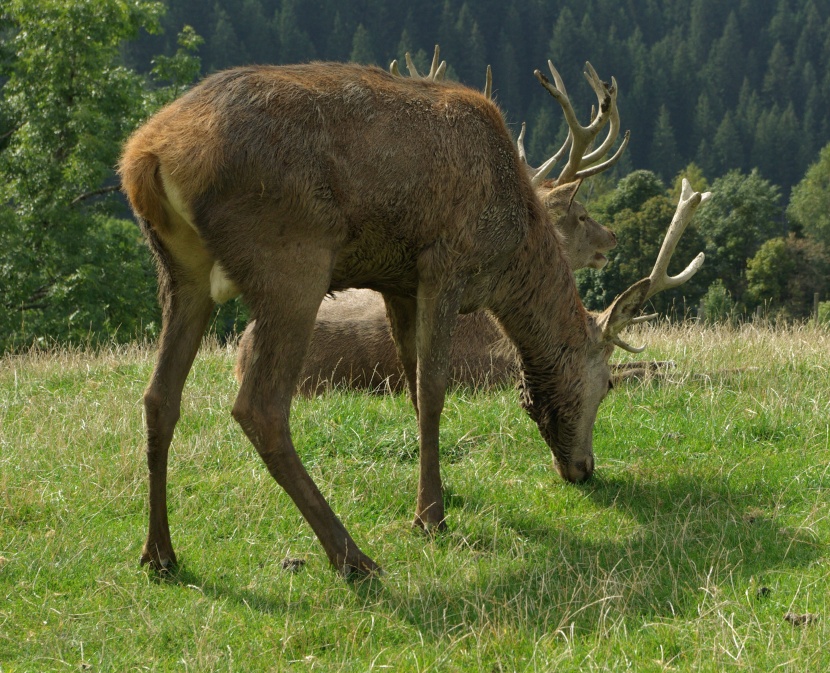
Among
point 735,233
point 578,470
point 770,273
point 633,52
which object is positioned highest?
point 578,470

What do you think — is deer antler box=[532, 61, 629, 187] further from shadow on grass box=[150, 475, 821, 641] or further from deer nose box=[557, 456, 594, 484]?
shadow on grass box=[150, 475, 821, 641]

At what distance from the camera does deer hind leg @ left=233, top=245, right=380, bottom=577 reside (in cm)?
463

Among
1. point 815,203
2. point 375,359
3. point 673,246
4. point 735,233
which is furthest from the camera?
point 815,203

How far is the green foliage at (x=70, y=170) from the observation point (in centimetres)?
2169

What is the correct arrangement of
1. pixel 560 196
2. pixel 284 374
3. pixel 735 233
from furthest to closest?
pixel 735 233 < pixel 560 196 < pixel 284 374

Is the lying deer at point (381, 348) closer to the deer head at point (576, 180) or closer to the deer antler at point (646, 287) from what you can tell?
the deer head at point (576, 180)

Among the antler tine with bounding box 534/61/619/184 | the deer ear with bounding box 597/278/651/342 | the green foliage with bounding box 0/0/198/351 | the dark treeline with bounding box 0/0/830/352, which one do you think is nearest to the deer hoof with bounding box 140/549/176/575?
the deer ear with bounding box 597/278/651/342

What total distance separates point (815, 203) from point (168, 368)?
74.6 m

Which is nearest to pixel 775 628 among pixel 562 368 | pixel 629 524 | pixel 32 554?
pixel 629 524

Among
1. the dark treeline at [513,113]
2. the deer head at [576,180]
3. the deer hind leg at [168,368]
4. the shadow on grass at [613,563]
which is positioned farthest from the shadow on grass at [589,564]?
the dark treeline at [513,113]

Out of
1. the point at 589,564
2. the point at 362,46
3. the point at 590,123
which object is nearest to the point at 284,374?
the point at 589,564

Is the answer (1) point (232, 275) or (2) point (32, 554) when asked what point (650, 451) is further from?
(2) point (32, 554)

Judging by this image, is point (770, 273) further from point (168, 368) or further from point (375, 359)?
point (168, 368)

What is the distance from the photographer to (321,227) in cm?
473
